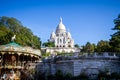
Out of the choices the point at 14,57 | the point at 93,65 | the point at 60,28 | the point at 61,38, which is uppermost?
the point at 60,28

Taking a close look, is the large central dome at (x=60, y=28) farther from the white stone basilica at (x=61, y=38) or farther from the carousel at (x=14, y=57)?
the carousel at (x=14, y=57)

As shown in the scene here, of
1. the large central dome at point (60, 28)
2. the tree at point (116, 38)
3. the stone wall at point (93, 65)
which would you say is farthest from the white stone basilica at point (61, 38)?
the stone wall at point (93, 65)

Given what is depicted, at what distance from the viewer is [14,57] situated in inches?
1737

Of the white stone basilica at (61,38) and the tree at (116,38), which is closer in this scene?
the tree at (116,38)

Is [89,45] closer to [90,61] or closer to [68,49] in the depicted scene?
[68,49]

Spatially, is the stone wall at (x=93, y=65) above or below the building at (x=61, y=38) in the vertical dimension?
below

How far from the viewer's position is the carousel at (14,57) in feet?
139

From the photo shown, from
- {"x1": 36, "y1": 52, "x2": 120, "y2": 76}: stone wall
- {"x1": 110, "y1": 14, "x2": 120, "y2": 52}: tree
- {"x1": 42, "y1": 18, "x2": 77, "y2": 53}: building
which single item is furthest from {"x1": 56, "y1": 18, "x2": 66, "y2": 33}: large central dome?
{"x1": 36, "y1": 52, "x2": 120, "y2": 76}: stone wall

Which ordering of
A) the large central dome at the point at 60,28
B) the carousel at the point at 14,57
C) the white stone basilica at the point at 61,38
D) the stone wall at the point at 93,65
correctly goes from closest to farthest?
the carousel at the point at 14,57 → the stone wall at the point at 93,65 → the large central dome at the point at 60,28 → the white stone basilica at the point at 61,38

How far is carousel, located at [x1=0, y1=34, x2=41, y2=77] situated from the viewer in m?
42.5

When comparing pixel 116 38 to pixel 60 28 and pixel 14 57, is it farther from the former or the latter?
pixel 60 28

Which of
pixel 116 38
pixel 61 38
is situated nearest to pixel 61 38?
pixel 61 38

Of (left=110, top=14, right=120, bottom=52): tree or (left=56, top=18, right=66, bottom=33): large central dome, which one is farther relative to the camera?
(left=56, top=18, right=66, bottom=33): large central dome

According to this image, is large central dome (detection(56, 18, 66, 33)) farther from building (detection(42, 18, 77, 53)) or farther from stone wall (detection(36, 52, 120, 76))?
stone wall (detection(36, 52, 120, 76))
